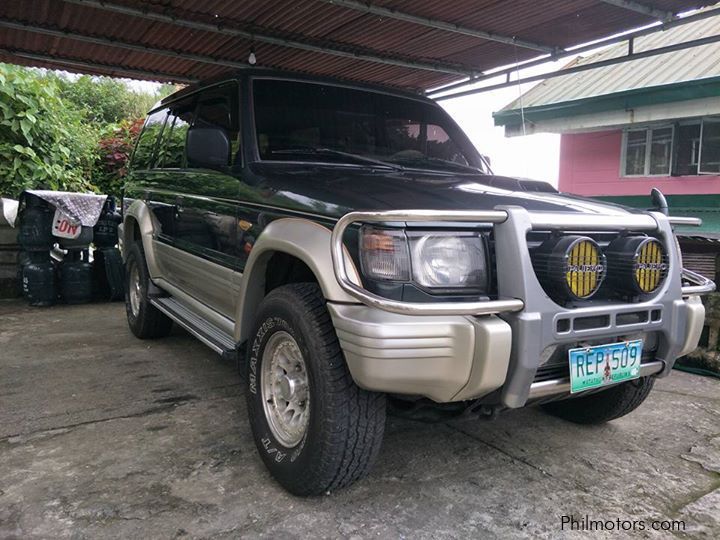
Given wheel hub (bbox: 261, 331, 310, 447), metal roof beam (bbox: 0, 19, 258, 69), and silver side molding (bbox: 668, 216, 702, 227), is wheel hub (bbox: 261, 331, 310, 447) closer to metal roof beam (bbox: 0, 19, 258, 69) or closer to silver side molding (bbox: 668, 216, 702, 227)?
silver side molding (bbox: 668, 216, 702, 227)

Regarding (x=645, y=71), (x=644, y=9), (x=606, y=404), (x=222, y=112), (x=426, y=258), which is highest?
(x=645, y=71)

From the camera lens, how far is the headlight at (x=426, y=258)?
214 cm

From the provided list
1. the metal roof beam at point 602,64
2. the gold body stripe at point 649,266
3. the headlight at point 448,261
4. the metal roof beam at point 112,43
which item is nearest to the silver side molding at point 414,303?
the headlight at point 448,261

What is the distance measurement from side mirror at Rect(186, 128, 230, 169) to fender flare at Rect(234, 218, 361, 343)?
27.3 inches

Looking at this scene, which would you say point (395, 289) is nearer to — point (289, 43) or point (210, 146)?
point (210, 146)

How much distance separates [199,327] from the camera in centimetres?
363

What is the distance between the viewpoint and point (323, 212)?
2377 mm

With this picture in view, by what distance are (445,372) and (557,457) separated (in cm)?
136

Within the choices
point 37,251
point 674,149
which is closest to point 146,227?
point 37,251

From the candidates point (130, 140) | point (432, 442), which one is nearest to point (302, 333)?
point (432, 442)

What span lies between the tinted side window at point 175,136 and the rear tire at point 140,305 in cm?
91

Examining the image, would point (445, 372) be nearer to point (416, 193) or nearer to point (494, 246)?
point (494, 246)

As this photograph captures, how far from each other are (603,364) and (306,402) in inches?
49.2

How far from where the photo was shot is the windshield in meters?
3.27
